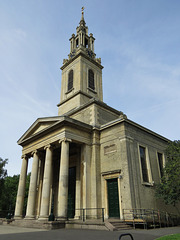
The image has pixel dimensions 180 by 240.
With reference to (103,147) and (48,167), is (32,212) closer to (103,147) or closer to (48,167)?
(48,167)

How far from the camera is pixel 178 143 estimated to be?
63.3 ft

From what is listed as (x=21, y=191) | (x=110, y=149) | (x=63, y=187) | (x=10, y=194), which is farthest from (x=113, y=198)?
(x=10, y=194)

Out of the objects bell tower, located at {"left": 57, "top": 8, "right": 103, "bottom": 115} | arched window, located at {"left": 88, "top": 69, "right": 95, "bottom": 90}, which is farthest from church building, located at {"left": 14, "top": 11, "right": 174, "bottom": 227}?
arched window, located at {"left": 88, "top": 69, "right": 95, "bottom": 90}

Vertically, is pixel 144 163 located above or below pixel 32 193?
above

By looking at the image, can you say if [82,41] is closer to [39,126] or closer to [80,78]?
[80,78]

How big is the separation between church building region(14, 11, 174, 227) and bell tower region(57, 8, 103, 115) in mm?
3608

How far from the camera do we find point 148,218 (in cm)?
1452

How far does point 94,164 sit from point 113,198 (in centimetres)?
337

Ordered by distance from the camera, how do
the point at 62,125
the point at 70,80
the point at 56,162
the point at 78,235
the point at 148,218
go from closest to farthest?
the point at 78,235 → the point at 148,218 → the point at 62,125 → the point at 56,162 → the point at 70,80

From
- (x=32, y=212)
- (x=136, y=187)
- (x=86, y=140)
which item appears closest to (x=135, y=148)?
(x=136, y=187)

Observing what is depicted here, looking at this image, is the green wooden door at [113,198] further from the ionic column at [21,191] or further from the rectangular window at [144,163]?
the ionic column at [21,191]

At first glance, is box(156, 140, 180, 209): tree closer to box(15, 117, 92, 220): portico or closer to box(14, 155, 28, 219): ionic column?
box(15, 117, 92, 220): portico

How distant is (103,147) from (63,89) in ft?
46.0

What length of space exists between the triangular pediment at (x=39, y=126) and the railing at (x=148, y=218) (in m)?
9.96
